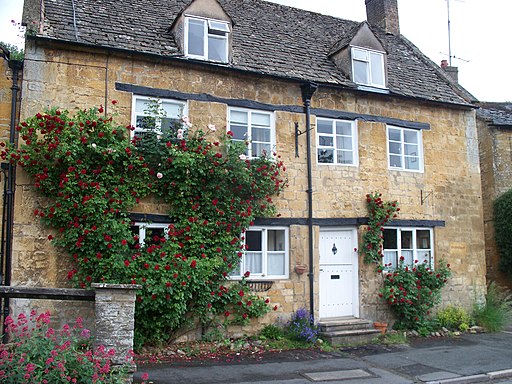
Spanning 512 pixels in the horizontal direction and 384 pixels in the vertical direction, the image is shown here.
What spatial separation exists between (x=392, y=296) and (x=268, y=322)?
11.1 ft

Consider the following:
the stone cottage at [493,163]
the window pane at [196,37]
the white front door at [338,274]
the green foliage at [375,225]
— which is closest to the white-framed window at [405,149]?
the green foliage at [375,225]

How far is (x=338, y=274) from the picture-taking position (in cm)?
1259

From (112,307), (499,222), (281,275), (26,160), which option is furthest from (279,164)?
(499,222)

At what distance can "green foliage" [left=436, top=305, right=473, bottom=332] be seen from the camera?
13273mm

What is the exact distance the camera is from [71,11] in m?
11.8

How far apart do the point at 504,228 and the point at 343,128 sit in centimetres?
848

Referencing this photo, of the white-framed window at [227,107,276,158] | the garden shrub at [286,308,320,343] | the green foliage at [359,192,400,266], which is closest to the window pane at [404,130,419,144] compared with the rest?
the green foliage at [359,192,400,266]

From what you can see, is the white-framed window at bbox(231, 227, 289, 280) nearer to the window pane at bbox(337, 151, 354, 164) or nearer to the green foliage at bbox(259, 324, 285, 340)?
the green foliage at bbox(259, 324, 285, 340)

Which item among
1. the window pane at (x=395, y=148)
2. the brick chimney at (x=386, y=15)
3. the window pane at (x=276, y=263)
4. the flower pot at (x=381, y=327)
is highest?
the brick chimney at (x=386, y=15)

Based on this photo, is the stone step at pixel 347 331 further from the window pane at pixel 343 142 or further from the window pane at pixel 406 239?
the window pane at pixel 343 142

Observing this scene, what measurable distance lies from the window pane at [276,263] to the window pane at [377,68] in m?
5.81

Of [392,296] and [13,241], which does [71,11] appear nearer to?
[13,241]

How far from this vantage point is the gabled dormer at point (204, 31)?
11898mm

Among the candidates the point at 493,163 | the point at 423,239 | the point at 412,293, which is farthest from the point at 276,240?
the point at 493,163
